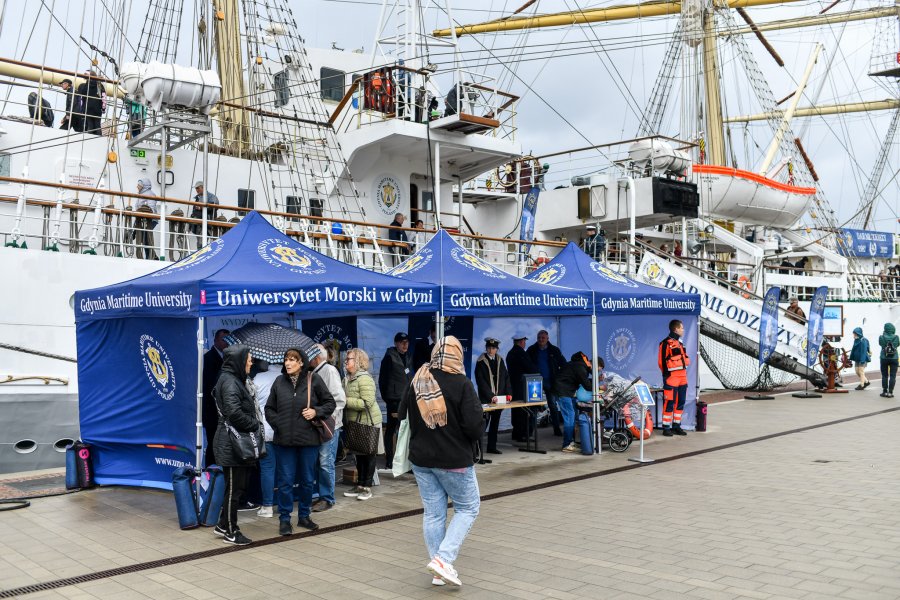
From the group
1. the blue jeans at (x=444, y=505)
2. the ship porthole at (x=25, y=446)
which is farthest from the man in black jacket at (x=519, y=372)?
the ship porthole at (x=25, y=446)

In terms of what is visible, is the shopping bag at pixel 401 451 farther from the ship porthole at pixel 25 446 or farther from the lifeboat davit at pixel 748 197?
the lifeboat davit at pixel 748 197

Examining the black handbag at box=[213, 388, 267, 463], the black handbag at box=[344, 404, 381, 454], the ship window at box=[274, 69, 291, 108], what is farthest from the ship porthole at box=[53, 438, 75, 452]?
the ship window at box=[274, 69, 291, 108]

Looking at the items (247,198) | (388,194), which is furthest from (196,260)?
(388,194)

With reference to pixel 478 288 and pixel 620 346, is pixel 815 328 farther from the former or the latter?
pixel 478 288

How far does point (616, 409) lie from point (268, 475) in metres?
6.42

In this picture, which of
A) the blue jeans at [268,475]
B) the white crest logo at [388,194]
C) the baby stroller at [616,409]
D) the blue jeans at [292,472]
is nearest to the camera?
the blue jeans at [292,472]

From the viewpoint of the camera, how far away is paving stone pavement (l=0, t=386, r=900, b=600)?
5.77 m

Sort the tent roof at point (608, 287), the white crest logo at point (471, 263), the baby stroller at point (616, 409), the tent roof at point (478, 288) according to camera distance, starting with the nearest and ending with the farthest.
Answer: the tent roof at point (478, 288) < the white crest logo at point (471, 263) < the baby stroller at point (616, 409) < the tent roof at point (608, 287)

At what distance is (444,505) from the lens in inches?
230

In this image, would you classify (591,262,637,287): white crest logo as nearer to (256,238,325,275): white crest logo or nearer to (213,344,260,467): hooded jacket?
(256,238,325,275): white crest logo

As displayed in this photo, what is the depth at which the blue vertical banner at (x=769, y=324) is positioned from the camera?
727 inches

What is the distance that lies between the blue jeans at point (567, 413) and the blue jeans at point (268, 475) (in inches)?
209

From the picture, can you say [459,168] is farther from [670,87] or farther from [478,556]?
[670,87]

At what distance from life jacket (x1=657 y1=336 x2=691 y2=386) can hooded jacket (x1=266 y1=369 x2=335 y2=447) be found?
308 inches
